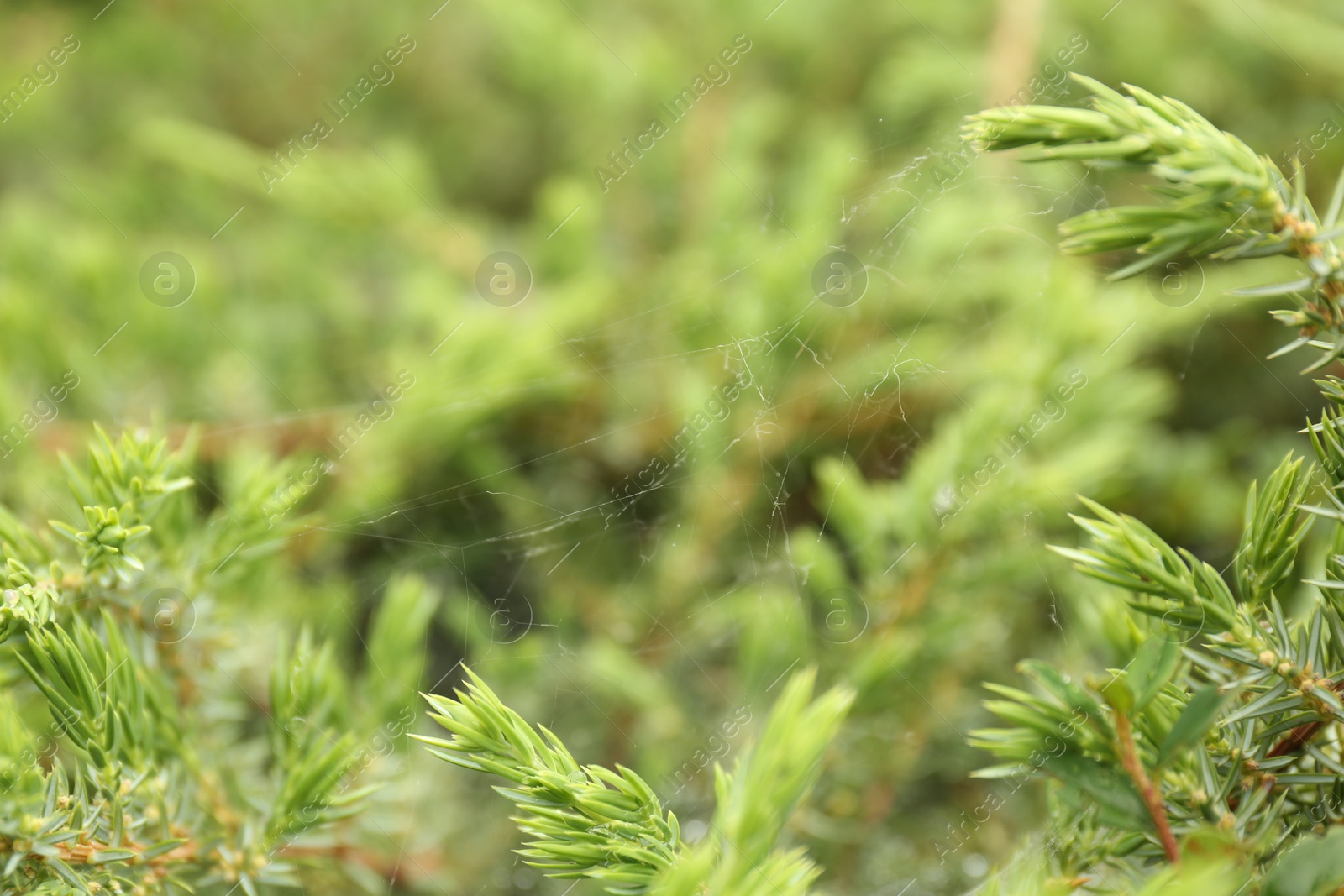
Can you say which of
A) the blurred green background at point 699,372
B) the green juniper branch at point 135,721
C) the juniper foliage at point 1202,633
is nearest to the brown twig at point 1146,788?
the juniper foliage at point 1202,633

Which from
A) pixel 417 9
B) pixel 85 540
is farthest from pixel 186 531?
pixel 417 9

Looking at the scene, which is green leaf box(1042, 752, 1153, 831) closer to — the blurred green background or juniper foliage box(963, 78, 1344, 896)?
juniper foliage box(963, 78, 1344, 896)

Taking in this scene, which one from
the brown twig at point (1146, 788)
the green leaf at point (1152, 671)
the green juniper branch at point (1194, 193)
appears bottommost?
the brown twig at point (1146, 788)

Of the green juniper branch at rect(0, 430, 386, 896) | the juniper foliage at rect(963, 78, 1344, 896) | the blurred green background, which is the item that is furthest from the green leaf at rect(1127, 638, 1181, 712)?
the green juniper branch at rect(0, 430, 386, 896)

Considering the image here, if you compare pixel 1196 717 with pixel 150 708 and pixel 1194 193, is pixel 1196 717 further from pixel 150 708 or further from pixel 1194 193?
pixel 150 708

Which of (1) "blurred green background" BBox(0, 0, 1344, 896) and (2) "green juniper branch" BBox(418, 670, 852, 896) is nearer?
(2) "green juniper branch" BBox(418, 670, 852, 896)

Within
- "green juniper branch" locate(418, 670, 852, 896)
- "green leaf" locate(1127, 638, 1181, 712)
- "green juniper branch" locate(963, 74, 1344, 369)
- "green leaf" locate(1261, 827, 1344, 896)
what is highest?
"green juniper branch" locate(963, 74, 1344, 369)

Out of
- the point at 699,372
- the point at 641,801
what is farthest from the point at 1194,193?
the point at 699,372

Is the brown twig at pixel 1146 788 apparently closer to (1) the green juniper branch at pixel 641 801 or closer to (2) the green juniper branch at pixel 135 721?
(1) the green juniper branch at pixel 641 801
